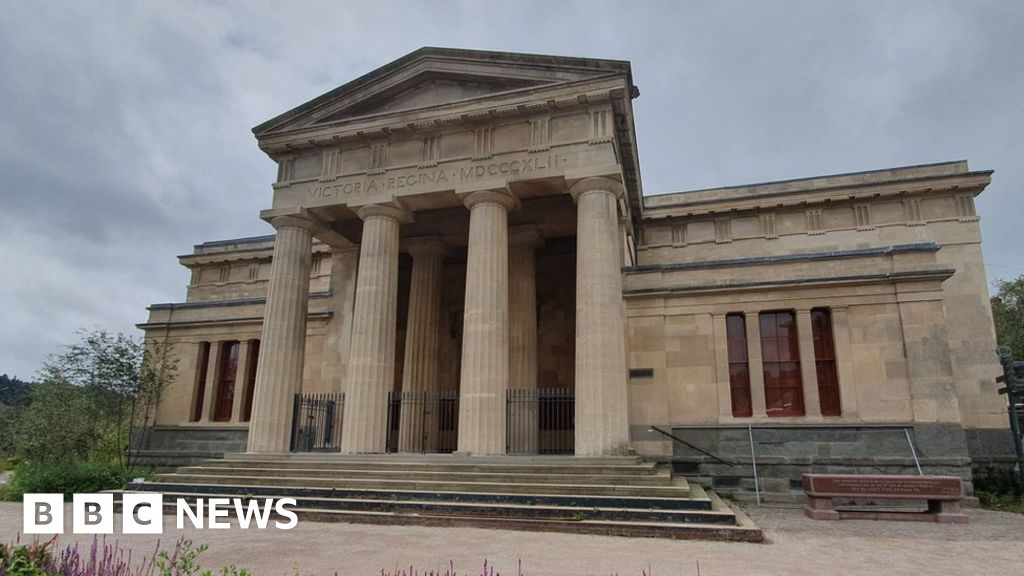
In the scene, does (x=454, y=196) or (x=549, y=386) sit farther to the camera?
(x=549, y=386)

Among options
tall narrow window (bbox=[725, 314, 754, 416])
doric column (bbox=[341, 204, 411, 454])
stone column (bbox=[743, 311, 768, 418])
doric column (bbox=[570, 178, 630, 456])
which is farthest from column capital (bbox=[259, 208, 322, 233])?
stone column (bbox=[743, 311, 768, 418])

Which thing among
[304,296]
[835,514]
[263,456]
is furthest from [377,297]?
[835,514]

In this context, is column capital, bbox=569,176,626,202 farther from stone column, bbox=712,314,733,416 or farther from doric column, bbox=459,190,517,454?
stone column, bbox=712,314,733,416

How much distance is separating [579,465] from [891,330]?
985cm

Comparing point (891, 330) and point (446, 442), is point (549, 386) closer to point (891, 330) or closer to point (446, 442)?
point (446, 442)

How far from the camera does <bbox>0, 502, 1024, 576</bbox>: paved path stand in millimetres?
8230

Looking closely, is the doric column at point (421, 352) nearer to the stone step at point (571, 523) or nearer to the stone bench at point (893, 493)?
the stone step at point (571, 523)

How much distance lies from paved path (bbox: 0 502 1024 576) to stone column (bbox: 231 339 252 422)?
1114 centimetres

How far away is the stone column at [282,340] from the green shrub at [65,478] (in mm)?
4078

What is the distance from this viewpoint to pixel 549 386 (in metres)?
24.1

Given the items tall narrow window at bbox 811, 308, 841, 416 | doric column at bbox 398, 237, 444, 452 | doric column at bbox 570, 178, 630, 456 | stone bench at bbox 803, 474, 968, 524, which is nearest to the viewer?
stone bench at bbox 803, 474, 968, 524

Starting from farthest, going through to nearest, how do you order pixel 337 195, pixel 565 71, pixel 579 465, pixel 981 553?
1. pixel 337 195
2. pixel 565 71
3. pixel 579 465
4. pixel 981 553

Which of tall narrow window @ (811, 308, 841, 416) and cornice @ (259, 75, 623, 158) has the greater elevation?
cornice @ (259, 75, 623, 158)

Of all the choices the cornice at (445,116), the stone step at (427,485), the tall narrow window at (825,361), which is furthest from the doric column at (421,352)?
the tall narrow window at (825,361)
